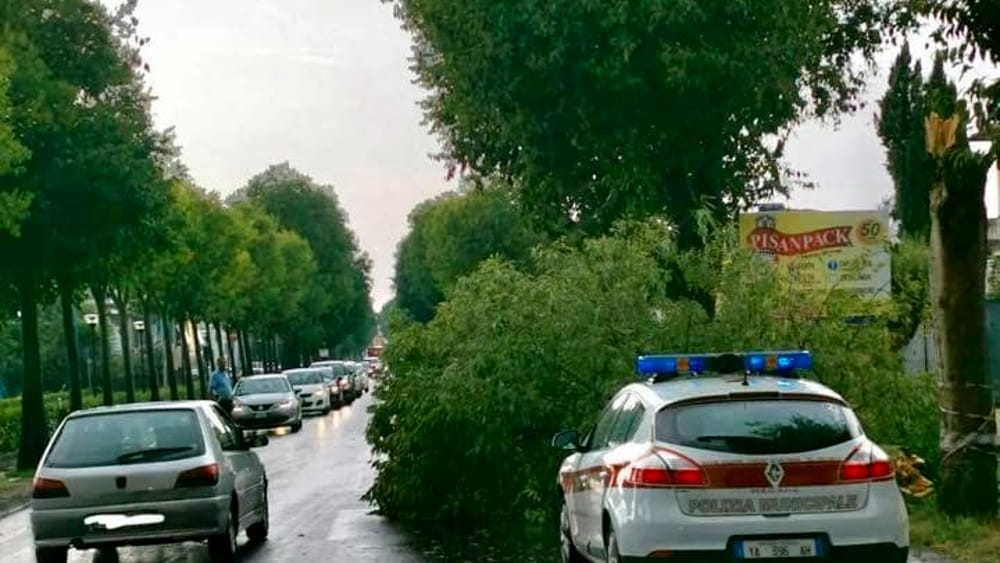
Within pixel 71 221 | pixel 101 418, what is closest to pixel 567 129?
pixel 71 221

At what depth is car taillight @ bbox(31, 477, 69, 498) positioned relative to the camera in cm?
1512

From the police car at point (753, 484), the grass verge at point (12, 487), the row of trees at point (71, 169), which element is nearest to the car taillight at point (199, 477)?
the police car at point (753, 484)

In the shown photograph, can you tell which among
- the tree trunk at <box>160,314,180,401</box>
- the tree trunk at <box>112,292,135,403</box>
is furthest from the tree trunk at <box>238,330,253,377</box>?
the tree trunk at <box>112,292,135,403</box>

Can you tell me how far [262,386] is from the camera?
45.9 meters

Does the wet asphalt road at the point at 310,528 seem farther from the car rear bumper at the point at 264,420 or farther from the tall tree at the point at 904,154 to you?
the tall tree at the point at 904,154

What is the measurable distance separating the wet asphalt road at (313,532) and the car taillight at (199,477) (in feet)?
3.51

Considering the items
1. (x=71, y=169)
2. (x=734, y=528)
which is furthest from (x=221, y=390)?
(x=734, y=528)

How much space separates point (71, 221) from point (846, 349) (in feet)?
65.1

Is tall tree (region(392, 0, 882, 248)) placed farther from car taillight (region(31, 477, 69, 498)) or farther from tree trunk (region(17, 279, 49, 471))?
car taillight (region(31, 477, 69, 498))

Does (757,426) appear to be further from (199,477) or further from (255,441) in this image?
(255,441)

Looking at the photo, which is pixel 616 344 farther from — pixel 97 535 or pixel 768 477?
pixel 768 477

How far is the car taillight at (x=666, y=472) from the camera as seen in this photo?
10.6 metres

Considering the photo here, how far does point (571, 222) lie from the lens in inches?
1328

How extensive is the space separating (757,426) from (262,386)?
36.0 meters
